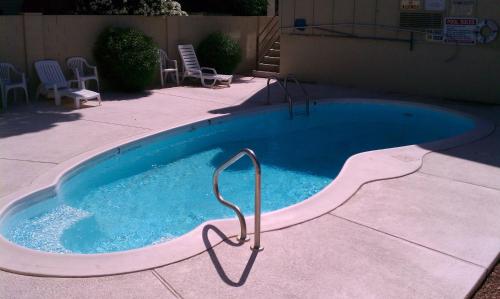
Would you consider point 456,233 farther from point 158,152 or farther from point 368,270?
point 158,152

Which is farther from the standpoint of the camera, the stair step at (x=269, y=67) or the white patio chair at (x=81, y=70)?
the stair step at (x=269, y=67)

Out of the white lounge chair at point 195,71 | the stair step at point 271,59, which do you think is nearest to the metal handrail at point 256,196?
the white lounge chair at point 195,71

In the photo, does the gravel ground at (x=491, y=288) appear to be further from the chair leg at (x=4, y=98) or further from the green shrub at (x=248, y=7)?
the green shrub at (x=248, y=7)

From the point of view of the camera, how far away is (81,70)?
1121cm

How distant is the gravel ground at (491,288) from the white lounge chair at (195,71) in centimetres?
975

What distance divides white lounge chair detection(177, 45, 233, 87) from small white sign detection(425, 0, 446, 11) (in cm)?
483

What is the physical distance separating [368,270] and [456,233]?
3.61 ft

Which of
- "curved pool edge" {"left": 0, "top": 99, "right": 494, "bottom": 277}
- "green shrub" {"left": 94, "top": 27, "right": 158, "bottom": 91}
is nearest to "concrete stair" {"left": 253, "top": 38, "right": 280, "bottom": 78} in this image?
"green shrub" {"left": 94, "top": 27, "right": 158, "bottom": 91}

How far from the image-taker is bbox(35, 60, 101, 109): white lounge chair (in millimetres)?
9891

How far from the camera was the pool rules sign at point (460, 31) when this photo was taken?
34.4 feet

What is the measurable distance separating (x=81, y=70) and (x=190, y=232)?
7944 mm

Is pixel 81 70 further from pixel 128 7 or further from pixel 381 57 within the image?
pixel 381 57

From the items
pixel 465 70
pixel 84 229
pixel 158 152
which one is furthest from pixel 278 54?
pixel 84 229

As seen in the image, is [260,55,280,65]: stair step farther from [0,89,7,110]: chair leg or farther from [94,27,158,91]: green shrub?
[0,89,7,110]: chair leg
